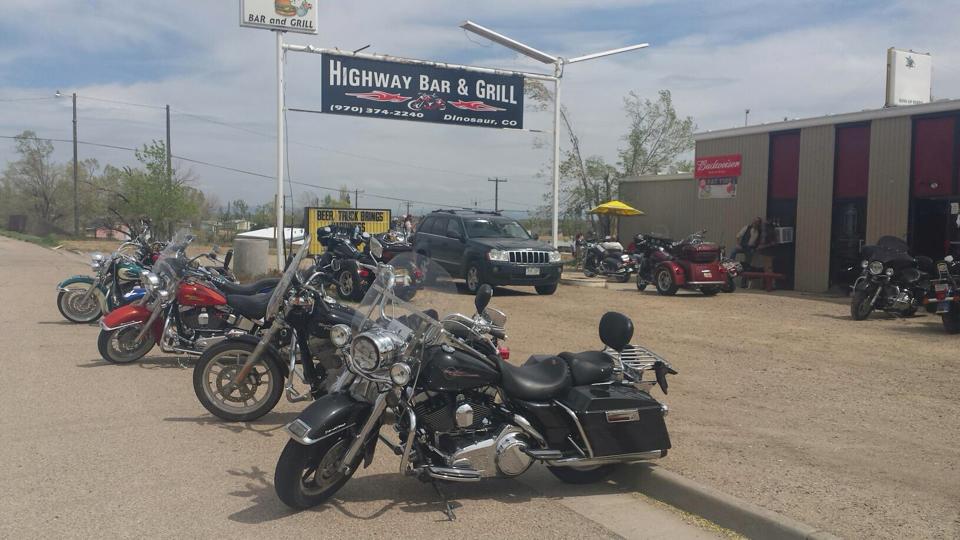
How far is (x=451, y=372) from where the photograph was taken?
4797 mm

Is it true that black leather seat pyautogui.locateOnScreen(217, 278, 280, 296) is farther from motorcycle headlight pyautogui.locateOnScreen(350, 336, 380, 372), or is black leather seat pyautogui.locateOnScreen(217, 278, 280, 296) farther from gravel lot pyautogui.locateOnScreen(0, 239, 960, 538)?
motorcycle headlight pyautogui.locateOnScreen(350, 336, 380, 372)

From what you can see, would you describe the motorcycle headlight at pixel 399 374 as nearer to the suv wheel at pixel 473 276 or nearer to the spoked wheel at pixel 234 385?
the spoked wheel at pixel 234 385

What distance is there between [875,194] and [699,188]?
18.9ft

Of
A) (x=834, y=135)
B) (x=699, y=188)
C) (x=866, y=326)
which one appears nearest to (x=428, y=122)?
(x=699, y=188)

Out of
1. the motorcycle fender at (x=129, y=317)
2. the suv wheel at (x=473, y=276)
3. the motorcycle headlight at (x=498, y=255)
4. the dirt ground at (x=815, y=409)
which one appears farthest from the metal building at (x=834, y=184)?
the motorcycle fender at (x=129, y=317)

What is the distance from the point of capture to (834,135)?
18953 millimetres

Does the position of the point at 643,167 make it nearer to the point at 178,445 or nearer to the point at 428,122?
the point at 428,122

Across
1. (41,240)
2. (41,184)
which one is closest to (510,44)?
(41,240)

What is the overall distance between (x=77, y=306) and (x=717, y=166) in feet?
54.7

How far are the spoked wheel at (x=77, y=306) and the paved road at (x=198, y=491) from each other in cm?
487

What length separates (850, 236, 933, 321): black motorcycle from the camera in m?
13.3

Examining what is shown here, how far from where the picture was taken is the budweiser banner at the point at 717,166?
21.9 meters

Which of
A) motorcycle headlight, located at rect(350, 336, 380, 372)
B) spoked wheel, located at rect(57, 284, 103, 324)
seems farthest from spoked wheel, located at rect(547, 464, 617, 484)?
spoked wheel, located at rect(57, 284, 103, 324)

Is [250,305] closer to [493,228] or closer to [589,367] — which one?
[589,367]
